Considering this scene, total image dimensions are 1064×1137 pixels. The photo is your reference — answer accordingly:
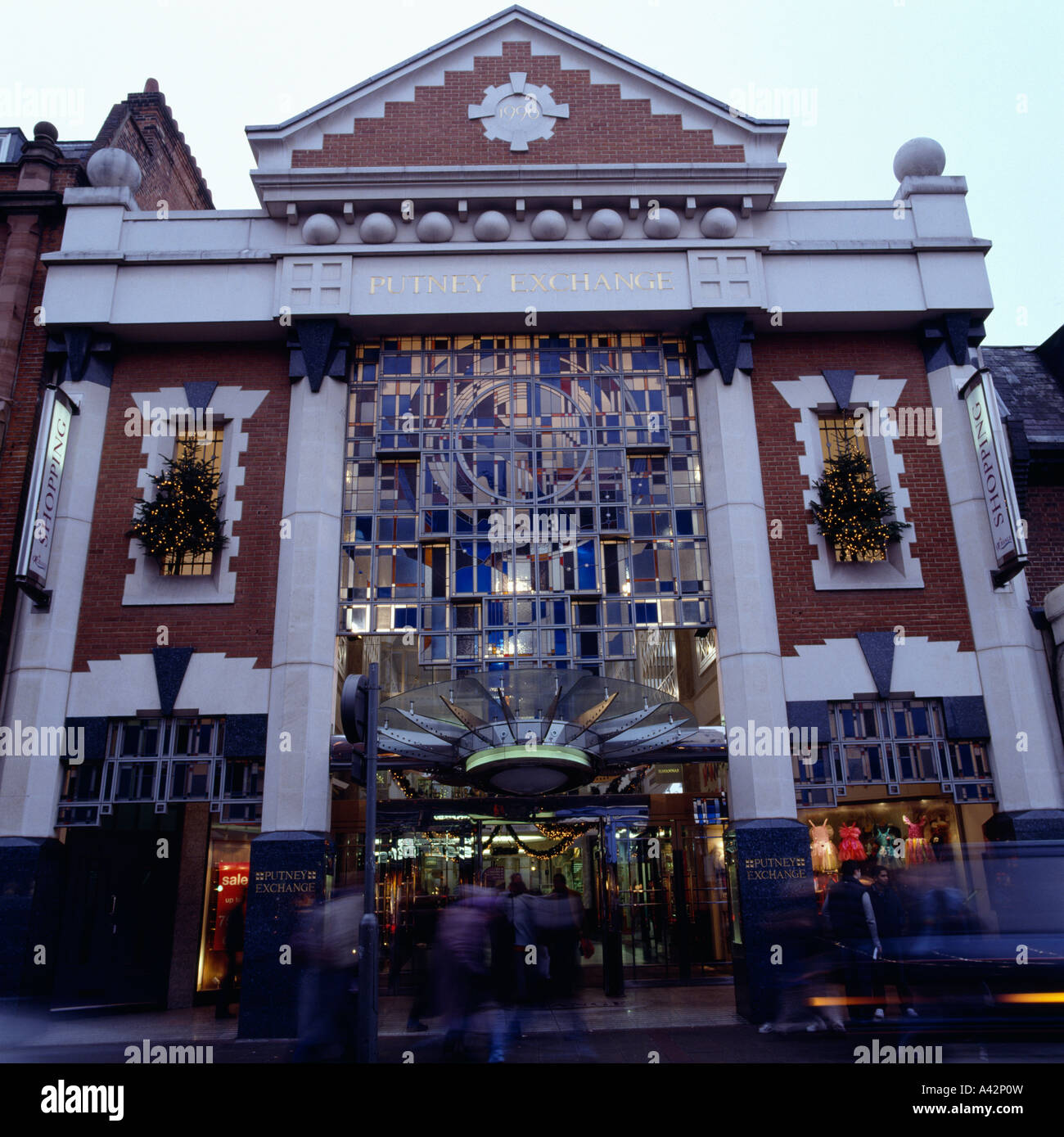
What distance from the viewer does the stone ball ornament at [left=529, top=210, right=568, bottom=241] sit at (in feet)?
49.7

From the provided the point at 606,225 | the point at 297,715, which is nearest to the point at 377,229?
the point at 606,225

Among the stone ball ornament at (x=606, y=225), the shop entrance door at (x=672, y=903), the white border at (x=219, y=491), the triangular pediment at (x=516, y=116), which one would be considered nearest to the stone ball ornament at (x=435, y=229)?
the triangular pediment at (x=516, y=116)

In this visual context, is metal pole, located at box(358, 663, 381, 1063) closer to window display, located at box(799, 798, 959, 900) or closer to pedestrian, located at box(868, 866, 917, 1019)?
pedestrian, located at box(868, 866, 917, 1019)

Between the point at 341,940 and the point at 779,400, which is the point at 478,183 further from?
the point at 341,940

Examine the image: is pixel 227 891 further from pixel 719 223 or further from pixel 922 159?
pixel 922 159

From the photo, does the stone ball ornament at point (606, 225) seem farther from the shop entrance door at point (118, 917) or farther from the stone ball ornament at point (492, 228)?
the shop entrance door at point (118, 917)

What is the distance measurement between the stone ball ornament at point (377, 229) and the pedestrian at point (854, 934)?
11.8 metres

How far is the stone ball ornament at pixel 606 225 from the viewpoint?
1516cm

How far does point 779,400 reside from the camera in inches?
592

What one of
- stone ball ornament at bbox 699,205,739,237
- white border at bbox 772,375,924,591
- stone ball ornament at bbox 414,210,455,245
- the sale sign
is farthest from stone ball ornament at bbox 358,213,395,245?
the sale sign

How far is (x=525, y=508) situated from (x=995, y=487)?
23.4 ft

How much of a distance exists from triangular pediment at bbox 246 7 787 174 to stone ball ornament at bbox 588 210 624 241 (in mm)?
1051
